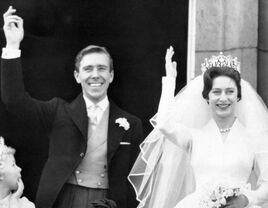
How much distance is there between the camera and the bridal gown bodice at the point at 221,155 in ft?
21.5

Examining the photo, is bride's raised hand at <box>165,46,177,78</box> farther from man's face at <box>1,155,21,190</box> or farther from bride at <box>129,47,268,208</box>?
man's face at <box>1,155,21,190</box>

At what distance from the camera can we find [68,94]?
293 inches

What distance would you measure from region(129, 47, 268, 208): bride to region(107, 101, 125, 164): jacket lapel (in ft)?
0.69

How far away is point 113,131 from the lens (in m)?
7.21

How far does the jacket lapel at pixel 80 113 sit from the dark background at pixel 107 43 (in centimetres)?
13

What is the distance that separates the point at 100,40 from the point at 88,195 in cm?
129

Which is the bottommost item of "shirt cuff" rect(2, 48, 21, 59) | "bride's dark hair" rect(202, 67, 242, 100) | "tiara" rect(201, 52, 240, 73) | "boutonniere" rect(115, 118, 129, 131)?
"boutonniere" rect(115, 118, 129, 131)

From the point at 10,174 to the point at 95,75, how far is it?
3.12 feet

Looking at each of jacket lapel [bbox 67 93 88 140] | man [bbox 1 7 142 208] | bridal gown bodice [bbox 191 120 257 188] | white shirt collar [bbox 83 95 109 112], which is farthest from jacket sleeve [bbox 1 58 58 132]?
bridal gown bodice [bbox 191 120 257 188]

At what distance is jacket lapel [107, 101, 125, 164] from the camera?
711 centimetres

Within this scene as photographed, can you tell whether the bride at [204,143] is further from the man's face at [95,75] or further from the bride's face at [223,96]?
the man's face at [95,75]

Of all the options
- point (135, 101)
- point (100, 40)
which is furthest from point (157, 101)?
point (100, 40)

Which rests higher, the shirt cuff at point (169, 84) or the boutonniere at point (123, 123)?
the shirt cuff at point (169, 84)

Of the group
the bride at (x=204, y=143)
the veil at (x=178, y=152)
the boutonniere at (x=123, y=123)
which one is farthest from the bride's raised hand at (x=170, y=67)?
the boutonniere at (x=123, y=123)
